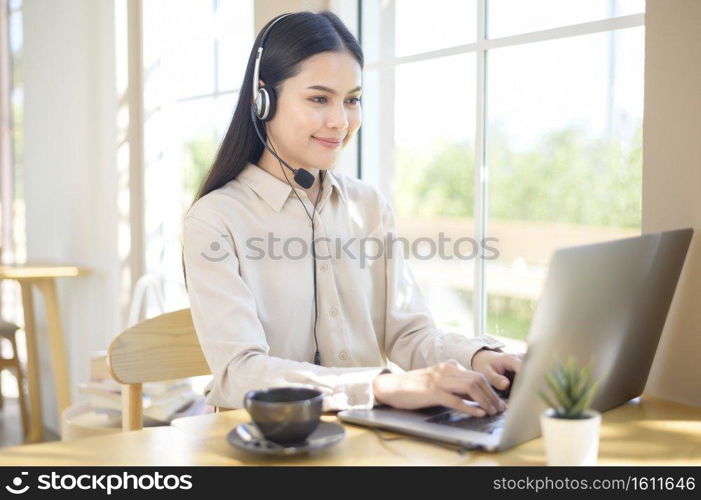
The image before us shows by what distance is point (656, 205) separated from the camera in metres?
1.43

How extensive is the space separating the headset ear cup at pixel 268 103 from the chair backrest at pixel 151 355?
17.8 inches

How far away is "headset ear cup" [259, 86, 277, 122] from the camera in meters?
1.63

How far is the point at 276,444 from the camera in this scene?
105 cm

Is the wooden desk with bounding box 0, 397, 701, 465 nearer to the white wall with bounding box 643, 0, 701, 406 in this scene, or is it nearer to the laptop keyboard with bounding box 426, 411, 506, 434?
the laptop keyboard with bounding box 426, 411, 506, 434

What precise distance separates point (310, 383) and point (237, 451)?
24 cm

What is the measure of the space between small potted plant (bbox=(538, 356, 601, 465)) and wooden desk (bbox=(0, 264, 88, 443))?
285 centimetres

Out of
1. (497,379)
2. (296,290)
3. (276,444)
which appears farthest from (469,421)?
(296,290)

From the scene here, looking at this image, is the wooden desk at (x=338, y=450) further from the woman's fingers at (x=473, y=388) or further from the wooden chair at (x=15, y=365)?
the wooden chair at (x=15, y=365)

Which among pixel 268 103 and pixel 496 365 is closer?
pixel 496 365

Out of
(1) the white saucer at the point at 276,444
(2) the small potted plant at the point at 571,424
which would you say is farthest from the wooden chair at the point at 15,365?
(2) the small potted plant at the point at 571,424

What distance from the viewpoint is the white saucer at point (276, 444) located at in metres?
1.03

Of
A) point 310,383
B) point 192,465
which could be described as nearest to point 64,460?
point 192,465

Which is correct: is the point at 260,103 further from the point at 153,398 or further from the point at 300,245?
the point at 153,398

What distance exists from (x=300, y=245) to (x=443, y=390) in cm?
56
